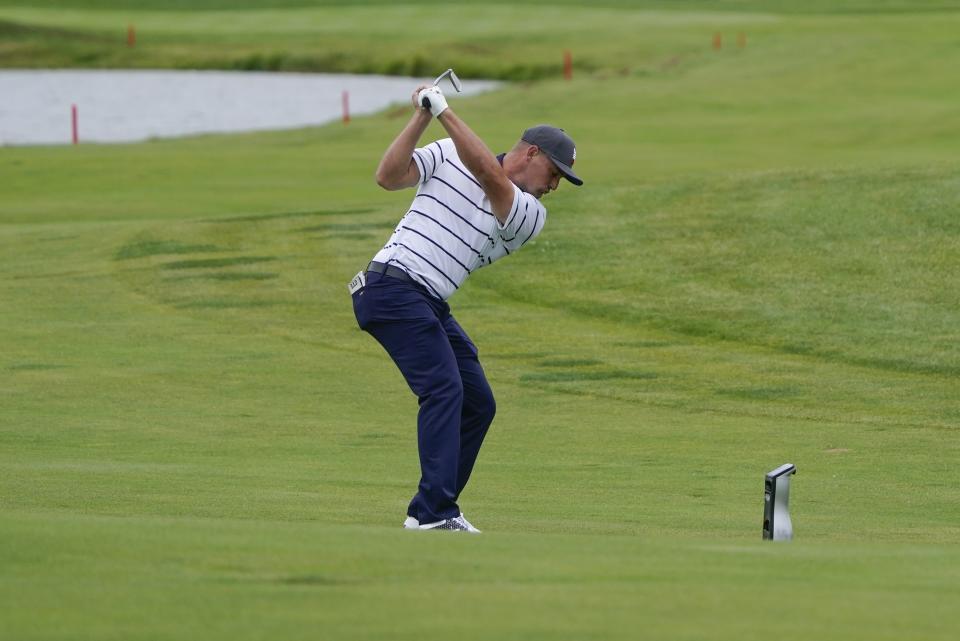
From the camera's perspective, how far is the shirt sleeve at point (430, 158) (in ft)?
23.4

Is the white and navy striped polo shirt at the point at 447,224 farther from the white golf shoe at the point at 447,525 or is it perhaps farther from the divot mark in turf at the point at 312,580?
the divot mark in turf at the point at 312,580

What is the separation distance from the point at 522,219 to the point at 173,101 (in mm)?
45595

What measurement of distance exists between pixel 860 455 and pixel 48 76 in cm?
5342

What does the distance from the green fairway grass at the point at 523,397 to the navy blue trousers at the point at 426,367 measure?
0.38 m

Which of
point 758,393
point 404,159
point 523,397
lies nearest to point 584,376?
point 523,397

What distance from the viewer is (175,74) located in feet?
197

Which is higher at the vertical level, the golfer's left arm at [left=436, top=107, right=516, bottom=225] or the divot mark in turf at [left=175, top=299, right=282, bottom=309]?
the golfer's left arm at [left=436, top=107, right=516, bottom=225]

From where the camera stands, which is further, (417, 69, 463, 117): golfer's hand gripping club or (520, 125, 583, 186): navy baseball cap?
(520, 125, 583, 186): navy baseball cap

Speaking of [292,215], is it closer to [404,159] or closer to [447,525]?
[404,159]

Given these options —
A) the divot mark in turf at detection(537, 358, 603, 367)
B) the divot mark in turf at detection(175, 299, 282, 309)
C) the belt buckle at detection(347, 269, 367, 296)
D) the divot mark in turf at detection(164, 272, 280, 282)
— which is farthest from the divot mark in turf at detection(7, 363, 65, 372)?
the belt buckle at detection(347, 269, 367, 296)

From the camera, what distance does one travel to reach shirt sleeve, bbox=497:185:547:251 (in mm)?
7160

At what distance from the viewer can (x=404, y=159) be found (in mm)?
6988

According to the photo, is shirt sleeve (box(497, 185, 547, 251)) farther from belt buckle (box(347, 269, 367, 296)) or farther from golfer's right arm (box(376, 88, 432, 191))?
belt buckle (box(347, 269, 367, 296))

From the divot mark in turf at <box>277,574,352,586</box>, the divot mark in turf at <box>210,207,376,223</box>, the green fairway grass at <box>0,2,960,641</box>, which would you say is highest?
the divot mark in turf at <box>210,207,376,223</box>
